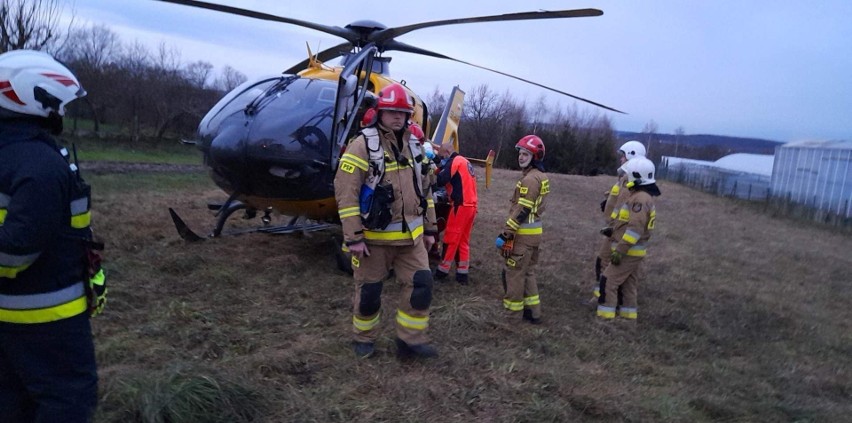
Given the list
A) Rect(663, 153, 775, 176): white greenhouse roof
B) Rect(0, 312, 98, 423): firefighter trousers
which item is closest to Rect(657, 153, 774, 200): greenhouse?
Rect(663, 153, 775, 176): white greenhouse roof

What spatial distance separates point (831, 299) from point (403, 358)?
739 cm

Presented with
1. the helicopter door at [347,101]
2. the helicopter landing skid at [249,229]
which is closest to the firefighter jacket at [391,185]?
the helicopter door at [347,101]

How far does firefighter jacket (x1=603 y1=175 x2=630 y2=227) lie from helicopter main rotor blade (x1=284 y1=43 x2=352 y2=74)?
12.5ft

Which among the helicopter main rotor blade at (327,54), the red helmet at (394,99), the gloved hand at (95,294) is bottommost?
the gloved hand at (95,294)

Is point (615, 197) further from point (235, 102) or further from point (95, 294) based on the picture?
point (95, 294)

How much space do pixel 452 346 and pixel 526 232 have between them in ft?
4.83

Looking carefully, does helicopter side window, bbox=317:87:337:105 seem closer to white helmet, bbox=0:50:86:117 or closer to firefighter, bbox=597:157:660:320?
firefighter, bbox=597:157:660:320

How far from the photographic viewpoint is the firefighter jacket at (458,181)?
7164 mm

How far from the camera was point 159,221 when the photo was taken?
9.42m

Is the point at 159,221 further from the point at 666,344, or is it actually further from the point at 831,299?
the point at 831,299

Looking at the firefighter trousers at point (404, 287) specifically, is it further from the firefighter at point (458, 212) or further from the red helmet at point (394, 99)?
the firefighter at point (458, 212)

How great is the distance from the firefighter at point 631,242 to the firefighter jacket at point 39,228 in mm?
4912

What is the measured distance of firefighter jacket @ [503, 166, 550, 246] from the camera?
19.2 feet

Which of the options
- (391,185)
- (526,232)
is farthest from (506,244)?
(391,185)
